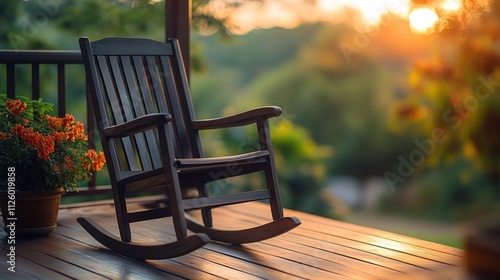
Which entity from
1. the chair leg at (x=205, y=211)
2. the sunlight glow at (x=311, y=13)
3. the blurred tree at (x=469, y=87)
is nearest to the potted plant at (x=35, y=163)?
the chair leg at (x=205, y=211)

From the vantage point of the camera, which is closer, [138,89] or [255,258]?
[255,258]

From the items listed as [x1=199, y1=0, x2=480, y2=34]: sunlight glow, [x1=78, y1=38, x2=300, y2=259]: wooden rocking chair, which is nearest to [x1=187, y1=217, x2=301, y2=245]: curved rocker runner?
[x1=78, y1=38, x2=300, y2=259]: wooden rocking chair

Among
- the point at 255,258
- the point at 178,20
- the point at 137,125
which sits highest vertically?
the point at 178,20

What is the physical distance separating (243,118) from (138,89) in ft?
1.84

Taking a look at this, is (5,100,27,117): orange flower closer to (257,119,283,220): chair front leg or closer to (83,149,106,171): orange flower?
(83,149,106,171): orange flower

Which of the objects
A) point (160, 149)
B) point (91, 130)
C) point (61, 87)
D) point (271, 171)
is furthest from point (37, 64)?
point (271, 171)

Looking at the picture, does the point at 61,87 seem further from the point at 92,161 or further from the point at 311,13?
the point at 311,13

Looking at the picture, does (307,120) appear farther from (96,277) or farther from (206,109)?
(96,277)

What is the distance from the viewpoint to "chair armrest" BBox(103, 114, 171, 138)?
2.65 m

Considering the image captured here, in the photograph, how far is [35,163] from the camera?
312cm

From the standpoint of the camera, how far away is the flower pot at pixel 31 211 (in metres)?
3.12

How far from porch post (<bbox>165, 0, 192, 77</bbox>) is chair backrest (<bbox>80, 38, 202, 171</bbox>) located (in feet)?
1.38

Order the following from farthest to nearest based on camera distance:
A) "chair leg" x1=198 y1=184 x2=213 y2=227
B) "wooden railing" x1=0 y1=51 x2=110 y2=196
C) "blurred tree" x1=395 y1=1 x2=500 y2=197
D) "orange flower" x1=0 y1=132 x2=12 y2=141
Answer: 1. "blurred tree" x1=395 y1=1 x2=500 y2=197
2. "wooden railing" x1=0 y1=51 x2=110 y2=196
3. "chair leg" x1=198 y1=184 x2=213 y2=227
4. "orange flower" x1=0 y1=132 x2=12 y2=141

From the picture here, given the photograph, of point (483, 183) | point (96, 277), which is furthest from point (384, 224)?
point (96, 277)
